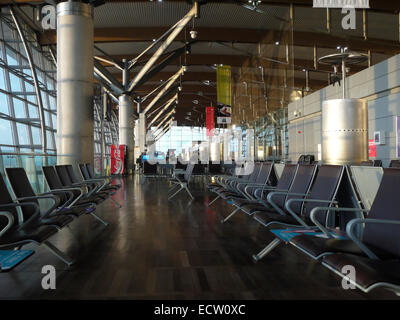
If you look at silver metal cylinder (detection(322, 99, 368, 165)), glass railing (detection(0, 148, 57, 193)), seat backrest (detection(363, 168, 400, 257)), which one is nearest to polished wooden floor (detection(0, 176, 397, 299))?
seat backrest (detection(363, 168, 400, 257))

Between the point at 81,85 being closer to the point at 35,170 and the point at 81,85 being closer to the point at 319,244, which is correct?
the point at 35,170

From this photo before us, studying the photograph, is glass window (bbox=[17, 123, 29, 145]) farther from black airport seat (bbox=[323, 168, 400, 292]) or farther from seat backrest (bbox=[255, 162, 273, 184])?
black airport seat (bbox=[323, 168, 400, 292])

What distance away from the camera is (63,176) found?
5.13 m

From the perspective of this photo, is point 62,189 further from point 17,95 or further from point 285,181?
point 17,95

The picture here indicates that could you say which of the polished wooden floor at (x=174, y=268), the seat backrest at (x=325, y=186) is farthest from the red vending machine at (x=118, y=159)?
the seat backrest at (x=325, y=186)

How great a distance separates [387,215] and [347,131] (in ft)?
8.37

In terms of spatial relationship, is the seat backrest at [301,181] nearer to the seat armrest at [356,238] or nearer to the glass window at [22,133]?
the seat armrest at [356,238]

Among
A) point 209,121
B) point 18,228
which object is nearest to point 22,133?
point 209,121

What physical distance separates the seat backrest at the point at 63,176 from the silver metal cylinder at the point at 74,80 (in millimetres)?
2911

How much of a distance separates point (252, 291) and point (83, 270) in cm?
148

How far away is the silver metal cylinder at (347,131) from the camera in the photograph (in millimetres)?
4488

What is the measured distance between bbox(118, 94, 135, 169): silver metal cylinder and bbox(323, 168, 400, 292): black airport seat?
1855 cm
